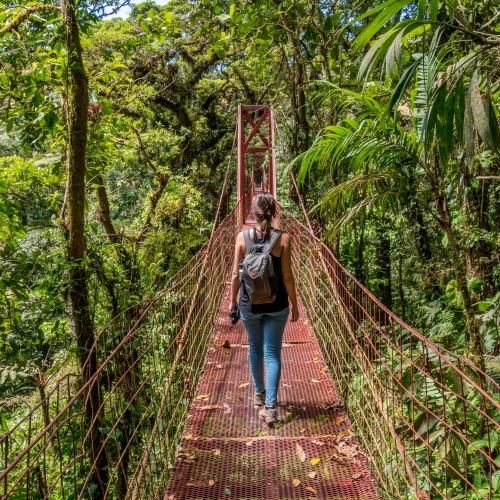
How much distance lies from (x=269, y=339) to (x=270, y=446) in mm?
434

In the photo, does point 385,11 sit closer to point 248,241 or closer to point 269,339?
point 248,241

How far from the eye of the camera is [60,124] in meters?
3.76

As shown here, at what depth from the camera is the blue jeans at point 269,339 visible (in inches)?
85.9

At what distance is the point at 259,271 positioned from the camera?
2068 mm

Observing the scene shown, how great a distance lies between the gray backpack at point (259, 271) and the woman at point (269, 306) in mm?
25

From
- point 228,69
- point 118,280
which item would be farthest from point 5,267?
point 228,69

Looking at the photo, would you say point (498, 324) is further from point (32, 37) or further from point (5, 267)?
point (32, 37)

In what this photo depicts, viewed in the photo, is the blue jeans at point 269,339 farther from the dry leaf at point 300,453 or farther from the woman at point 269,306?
the dry leaf at point 300,453

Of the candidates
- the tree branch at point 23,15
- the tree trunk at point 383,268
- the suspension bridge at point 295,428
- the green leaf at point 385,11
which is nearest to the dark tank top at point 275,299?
the suspension bridge at point 295,428

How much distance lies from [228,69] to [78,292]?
7.78 m

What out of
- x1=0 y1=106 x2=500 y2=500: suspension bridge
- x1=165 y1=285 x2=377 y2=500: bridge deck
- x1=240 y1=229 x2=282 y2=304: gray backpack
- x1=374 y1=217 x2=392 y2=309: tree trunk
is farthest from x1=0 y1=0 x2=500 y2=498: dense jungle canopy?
x1=240 y1=229 x2=282 y2=304: gray backpack

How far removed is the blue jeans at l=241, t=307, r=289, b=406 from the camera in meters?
2.18

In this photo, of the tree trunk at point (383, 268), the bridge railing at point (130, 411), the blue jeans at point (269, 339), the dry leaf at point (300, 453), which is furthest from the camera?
the tree trunk at point (383, 268)

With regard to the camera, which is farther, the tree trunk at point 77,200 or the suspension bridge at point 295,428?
the tree trunk at point 77,200
